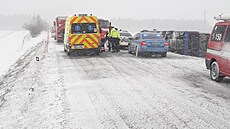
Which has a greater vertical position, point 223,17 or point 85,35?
point 223,17

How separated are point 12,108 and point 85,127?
2.52 metres

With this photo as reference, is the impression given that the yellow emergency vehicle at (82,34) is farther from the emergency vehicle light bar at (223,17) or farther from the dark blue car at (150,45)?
the emergency vehicle light bar at (223,17)

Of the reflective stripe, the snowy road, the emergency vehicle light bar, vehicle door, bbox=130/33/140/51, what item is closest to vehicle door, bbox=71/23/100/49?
vehicle door, bbox=130/33/140/51

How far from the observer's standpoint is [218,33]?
10.0 metres

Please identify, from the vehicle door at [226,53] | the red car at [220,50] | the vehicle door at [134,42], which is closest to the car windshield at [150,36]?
the vehicle door at [134,42]

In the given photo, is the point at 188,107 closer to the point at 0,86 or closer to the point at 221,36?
the point at 221,36

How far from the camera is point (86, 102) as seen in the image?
7.17 m

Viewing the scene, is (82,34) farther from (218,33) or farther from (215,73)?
(215,73)

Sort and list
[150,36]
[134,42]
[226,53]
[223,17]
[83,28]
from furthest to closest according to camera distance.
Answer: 1. [134,42]
2. [150,36]
3. [83,28]
4. [223,17]
5. [226,53]

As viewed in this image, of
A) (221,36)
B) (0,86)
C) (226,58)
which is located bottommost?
(0,86)

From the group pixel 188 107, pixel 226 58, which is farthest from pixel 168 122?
pixel 226 58

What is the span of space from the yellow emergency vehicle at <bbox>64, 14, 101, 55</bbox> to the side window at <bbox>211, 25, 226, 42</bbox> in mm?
8596

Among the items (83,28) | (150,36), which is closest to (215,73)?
(150,36)

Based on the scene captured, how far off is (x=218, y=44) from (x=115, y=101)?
15.0 ft
